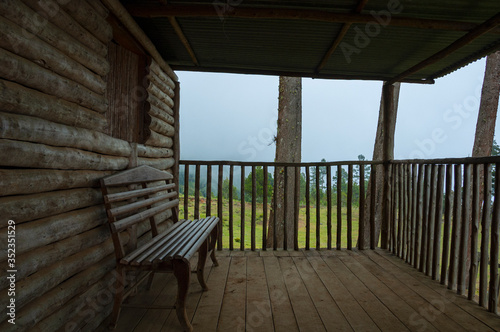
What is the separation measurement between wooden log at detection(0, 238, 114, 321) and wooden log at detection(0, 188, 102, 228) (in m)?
0.31

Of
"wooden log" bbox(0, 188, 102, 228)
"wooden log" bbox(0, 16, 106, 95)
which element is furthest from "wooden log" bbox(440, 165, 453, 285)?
"wooden log" bbox(0, 16, 106, 95)

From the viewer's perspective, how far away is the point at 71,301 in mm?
1859

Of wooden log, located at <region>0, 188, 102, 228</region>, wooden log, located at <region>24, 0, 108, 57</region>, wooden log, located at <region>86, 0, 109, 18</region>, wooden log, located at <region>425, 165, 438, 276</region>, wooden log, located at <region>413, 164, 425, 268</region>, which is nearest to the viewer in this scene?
wooden log, located at <region>0, 188, 102, 228</region>

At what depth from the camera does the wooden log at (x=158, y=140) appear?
3.42 metres

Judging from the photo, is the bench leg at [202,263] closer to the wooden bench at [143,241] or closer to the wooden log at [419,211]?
the wooden bench at [143,241]

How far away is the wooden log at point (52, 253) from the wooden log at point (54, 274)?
3 centimetres

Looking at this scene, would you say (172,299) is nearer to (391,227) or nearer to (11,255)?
(11,255)

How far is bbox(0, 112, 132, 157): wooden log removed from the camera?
4.61 ft

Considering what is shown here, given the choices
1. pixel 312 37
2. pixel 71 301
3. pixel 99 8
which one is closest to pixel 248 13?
pixel 312 37

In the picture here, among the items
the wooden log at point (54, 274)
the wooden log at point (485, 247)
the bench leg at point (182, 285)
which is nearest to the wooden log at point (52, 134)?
the wooden log at point (54, 274)

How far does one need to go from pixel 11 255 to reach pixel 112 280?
1.19m

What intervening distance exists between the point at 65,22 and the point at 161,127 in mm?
1915

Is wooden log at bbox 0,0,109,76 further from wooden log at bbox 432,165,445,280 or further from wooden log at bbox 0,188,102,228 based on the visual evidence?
wooden log at bbox 432,165,445,280

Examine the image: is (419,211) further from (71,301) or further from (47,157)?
(47,157)
